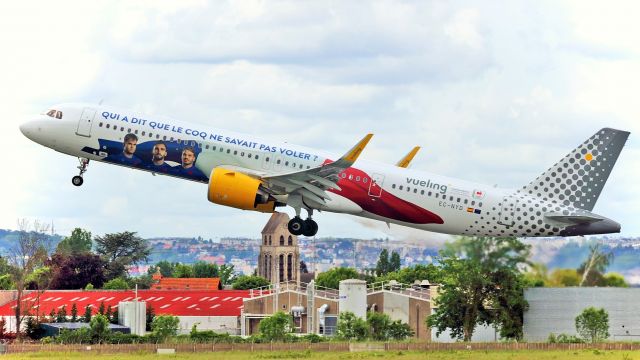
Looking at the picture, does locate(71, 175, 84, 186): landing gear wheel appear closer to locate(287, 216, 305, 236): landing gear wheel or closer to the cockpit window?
the cockpit window

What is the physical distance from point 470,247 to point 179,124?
16.1 meters

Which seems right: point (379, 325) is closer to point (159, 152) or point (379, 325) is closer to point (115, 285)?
point (159, 152)

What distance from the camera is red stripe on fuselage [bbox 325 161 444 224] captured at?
7712 cm

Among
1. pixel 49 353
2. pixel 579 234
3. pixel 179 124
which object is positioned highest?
pixel 179 124

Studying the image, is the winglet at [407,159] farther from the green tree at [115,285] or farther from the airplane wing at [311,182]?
the green tree at [115,285]

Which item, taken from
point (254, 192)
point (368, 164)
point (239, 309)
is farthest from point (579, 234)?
point (239, 309)

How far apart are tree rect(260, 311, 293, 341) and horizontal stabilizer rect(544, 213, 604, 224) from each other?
2855 cm

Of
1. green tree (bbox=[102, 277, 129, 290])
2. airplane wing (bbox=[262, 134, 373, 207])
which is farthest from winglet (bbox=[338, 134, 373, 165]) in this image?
green tree (bbox=[102, 277, 129, 290])

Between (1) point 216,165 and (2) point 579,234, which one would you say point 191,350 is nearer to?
(1) point 216,165

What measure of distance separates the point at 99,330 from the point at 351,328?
1691cm

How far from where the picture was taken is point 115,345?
304 ft

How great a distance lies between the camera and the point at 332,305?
123m

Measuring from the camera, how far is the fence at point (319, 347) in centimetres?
8900

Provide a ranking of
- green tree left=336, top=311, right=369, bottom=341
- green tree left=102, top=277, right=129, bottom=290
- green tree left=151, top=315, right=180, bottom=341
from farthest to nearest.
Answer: green tree left=102, top=277, right=129, bottom=290
green tree left=151, top=315, right=180, bottom=341
green tree left=336, top=311, right=369, bottom=341
